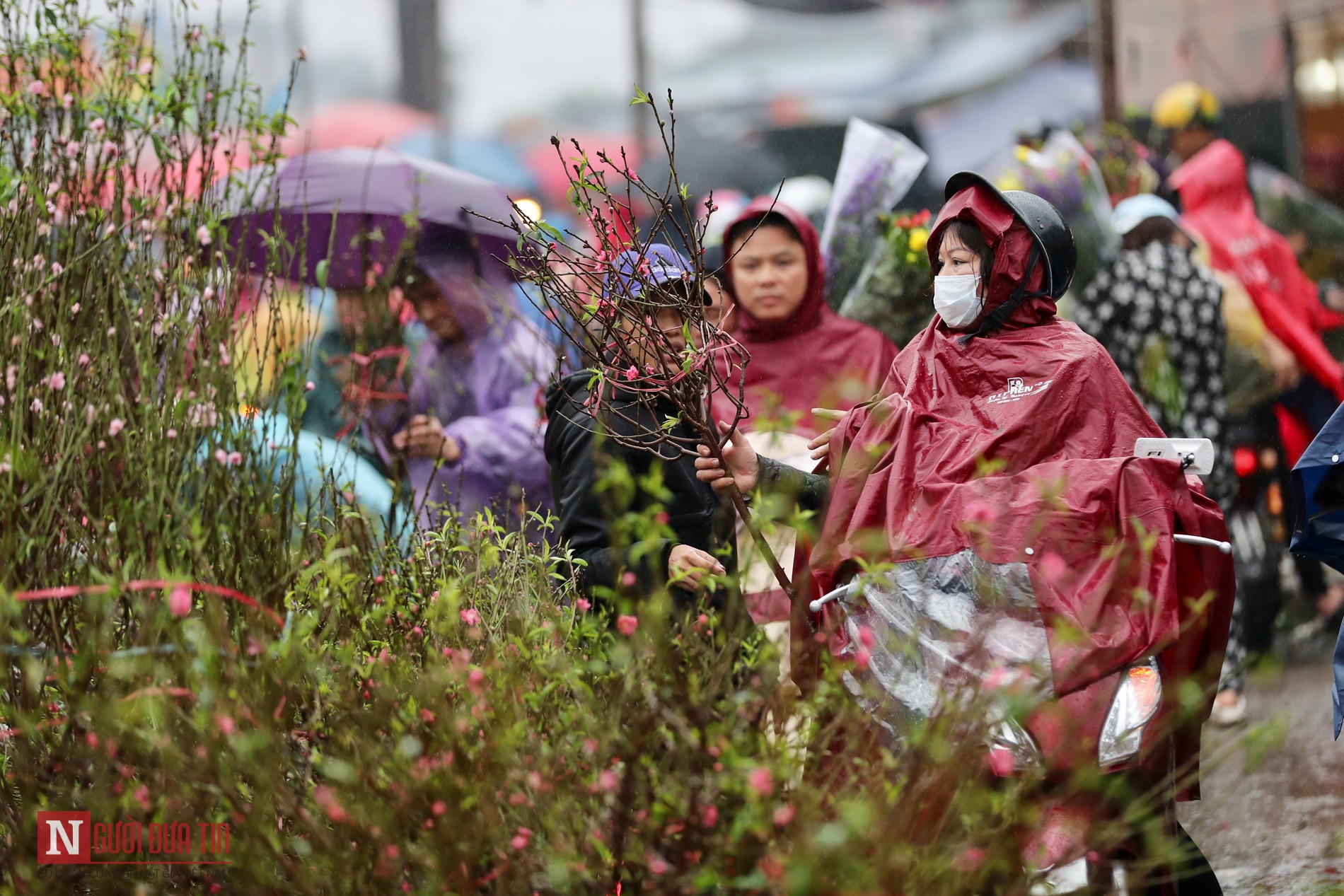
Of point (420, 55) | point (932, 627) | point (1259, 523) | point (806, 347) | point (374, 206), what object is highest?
point (420, 55)

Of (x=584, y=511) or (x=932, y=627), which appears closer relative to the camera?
(x=932, y=627)

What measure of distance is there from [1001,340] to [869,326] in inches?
87.5

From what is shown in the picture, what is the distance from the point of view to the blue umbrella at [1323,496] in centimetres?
333

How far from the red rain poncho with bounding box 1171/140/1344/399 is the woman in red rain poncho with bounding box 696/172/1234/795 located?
15.6 ft

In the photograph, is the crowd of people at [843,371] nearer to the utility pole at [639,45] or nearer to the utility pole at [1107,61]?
the utility pole at [1107,61]

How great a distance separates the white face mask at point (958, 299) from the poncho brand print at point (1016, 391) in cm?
18

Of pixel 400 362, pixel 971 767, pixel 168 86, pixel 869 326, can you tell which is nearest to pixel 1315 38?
pixel 869 326

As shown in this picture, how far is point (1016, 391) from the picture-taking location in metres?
3.13

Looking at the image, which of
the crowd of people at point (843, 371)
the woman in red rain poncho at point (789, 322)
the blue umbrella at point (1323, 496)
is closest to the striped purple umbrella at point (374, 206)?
the crowd of people at point (843, 371)

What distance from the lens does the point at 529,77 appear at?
30.1 feet

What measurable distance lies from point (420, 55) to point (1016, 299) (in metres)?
5.96

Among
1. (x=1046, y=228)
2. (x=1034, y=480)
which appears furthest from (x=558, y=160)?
(x=1034, y=480)

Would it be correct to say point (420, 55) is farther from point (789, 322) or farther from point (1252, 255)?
point (1252, 255)

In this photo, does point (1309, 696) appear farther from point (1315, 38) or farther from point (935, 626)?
point (1315, 38)
